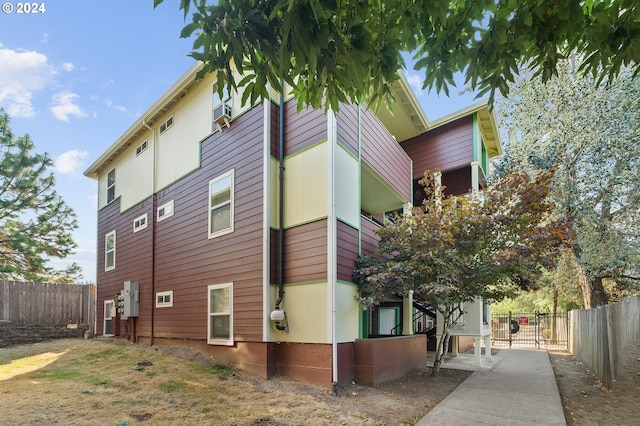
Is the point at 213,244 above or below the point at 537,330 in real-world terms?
above

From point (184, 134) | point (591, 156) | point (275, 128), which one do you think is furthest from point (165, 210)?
point (591, 156)

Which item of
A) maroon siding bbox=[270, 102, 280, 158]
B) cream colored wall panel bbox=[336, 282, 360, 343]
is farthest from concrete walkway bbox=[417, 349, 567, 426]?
maroon siding bbox=[270, 102, 280, 158]

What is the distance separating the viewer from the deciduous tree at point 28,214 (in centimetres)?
1570

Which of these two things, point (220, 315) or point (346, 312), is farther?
point (220, 315)

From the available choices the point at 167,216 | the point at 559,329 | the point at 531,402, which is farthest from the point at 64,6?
the point at 559,329

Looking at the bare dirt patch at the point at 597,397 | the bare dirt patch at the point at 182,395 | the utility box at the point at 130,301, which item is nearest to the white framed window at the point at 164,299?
the utility box at the point at 130,301

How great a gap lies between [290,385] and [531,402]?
13.5 feet

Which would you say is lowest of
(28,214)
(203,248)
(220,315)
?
(220,315)

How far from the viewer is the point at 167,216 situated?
10.8 metres

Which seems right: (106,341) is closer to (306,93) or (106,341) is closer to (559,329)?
(306,93)

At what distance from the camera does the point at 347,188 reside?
795 centimetres

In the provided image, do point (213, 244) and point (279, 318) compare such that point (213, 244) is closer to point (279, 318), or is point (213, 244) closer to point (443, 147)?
point (279, 318)

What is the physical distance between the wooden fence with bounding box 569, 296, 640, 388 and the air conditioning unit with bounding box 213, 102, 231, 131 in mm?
9091

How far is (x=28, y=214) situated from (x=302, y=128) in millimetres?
15111
